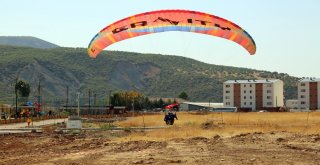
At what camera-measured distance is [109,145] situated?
74.6 feet

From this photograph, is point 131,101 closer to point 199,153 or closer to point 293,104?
point 293,104

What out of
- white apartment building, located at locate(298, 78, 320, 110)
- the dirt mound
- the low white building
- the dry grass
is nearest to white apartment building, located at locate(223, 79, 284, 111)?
the low white building

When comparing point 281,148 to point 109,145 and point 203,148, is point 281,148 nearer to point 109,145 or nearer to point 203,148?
point 203,148

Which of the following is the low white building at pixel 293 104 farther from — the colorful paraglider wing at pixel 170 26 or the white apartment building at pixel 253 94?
the colorful paraglider wing at pixel 170 26

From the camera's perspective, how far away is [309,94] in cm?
14538

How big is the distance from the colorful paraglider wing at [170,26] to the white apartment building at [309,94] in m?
124

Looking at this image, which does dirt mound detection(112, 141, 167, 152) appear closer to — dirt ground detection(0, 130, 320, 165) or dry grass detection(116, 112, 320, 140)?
→ dirt ground detection(0, 130, 320, 165)

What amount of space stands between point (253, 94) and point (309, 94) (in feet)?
53.1

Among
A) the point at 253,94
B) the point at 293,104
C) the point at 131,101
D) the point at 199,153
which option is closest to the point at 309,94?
the point at 293,104

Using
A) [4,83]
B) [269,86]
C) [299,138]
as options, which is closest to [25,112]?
[299,138]

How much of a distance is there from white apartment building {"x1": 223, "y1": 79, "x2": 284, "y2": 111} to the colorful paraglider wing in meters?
121

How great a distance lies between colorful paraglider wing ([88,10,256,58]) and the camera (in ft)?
79.3

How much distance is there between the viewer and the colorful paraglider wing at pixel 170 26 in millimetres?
24156

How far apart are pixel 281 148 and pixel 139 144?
644cm
